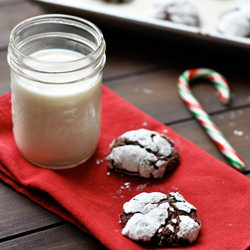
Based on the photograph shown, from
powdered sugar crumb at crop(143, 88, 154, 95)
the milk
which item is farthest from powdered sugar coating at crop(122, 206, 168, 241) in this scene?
powdered sugar crumb at crop(143, 88, 154, 95)

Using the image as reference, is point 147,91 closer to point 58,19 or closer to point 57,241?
point 58,19

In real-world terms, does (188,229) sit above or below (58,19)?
below

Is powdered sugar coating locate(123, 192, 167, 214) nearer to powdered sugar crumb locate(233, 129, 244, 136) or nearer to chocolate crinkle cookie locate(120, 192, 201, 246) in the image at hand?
chocolate crinkle cookie locate(120, 192, 201, 246)

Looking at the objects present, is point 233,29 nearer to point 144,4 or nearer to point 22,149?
point 144,4

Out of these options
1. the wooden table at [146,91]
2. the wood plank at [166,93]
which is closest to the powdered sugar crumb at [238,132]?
the wooden table at [146,91]

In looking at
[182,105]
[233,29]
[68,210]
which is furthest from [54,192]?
[233,29]

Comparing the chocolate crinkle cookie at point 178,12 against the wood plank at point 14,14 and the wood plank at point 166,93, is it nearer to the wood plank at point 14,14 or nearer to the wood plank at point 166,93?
the wood plank at point 166,93

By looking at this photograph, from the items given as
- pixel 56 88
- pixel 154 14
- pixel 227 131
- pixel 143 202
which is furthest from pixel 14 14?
pixel 143 202
